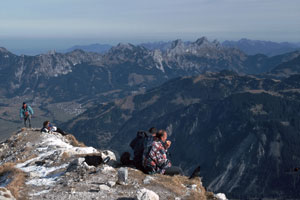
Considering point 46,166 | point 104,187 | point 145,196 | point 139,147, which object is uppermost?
point 139,147

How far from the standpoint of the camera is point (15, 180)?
24719mm

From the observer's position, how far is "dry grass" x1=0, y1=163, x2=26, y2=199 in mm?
21578

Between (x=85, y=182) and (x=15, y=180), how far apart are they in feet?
20.1

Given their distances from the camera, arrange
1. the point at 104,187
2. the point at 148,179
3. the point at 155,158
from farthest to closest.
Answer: the point at 155,158
the point at 148,179
the point at 104,187

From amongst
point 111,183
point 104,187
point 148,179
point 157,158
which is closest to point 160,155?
point 157,158

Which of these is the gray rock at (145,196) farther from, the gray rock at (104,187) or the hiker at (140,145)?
the hiker at (140,145)

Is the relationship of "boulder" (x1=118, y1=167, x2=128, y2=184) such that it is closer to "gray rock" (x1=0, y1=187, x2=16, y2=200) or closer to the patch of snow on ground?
the patch of snow on ground

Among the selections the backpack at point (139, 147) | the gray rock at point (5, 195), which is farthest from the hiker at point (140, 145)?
the gray rock at point (5, 195)

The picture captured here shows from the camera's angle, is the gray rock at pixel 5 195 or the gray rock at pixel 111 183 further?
the gray rock at pixel 111 183

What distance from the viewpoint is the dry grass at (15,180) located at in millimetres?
21578

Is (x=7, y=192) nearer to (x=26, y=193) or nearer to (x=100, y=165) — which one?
(x=26, y=193)

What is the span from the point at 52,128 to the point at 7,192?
29.2m

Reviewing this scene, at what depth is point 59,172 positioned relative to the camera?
26.9 meters

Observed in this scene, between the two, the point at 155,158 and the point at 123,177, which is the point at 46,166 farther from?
the point at 155,158
